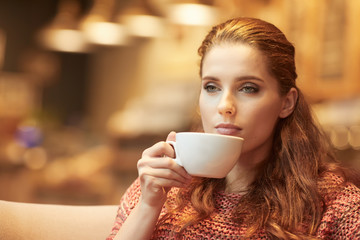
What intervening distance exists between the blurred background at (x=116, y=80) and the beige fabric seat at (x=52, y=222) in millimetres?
418

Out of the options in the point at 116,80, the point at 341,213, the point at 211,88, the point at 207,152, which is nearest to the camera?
the point at 207,152

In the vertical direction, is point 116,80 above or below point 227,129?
above

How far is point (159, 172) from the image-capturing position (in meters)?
1.05

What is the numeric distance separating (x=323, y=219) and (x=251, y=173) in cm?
22

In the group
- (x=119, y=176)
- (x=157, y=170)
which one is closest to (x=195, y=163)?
(x=157, y=170)

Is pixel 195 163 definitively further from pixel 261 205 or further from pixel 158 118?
pixel 158 118

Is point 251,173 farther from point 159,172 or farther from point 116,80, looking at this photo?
point 116,80

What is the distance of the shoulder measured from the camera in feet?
3.61

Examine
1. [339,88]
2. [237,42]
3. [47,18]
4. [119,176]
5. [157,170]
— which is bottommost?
[119,176]

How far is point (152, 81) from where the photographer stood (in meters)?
7.50

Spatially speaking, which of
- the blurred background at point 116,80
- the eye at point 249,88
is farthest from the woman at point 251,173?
the blurred background at point 116,80

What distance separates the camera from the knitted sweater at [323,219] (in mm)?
1107

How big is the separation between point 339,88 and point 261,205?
10.7 feet

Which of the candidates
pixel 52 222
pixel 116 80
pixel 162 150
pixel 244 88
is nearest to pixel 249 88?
pixel 244 88
